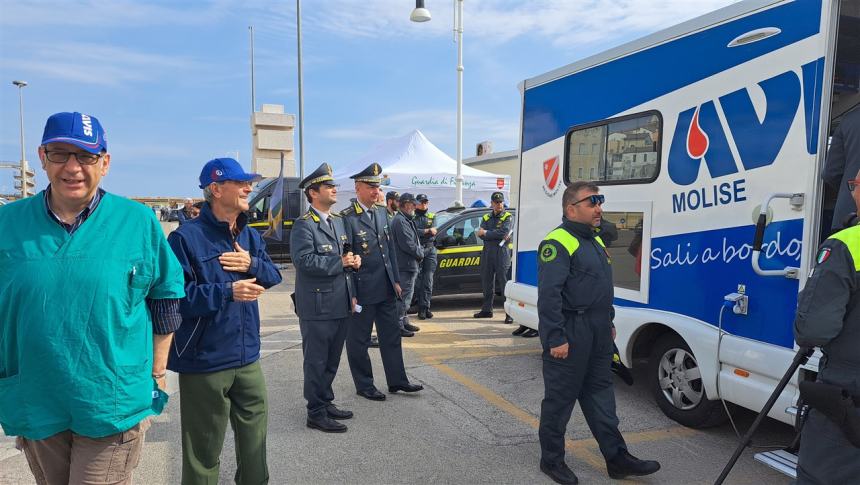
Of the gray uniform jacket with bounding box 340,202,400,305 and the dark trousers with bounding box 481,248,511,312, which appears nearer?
the gray uniform jacket with bounding box 340,202,400,305

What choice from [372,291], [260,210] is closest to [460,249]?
[372,291]

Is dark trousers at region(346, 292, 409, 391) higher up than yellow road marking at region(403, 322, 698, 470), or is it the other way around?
dark trousers at region(346, 292, 409, 391)

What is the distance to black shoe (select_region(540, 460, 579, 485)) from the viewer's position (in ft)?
11.1

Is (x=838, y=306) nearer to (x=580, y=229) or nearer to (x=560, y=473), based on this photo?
(x=580, y=229)

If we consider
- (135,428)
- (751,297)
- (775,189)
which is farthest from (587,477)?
(135,428)

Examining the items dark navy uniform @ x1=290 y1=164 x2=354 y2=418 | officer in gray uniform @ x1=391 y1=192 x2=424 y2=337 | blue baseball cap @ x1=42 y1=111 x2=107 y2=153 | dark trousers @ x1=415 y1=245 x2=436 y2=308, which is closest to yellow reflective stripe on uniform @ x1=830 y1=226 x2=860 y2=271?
blue baseball cap @ x1=42 y1=111 x2=107 y2=153

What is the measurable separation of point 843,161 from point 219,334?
3.37 metres

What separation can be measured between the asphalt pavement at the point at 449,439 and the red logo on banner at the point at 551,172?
6.04 ft

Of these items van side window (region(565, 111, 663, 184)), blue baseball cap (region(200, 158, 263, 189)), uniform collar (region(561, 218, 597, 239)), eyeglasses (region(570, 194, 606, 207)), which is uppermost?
van side window (region(565, 111, 663, 184))

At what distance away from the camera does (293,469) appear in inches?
142

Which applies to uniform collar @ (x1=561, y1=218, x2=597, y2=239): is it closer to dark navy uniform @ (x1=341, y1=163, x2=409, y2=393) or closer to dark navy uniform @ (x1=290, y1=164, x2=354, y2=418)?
dark navy uniform @ (x1=290, y1=164, x2=354, y2=418)

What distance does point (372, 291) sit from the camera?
190 inches

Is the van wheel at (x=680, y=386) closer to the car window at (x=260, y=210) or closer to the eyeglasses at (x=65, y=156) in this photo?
the eyeglasses at (x=65, y=156)

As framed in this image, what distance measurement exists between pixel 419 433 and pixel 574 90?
126 inches
